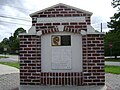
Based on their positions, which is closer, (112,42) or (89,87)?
(89,87)

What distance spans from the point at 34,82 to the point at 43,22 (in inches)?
96.8

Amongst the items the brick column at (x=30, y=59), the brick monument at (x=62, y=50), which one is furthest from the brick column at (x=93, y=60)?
the brick column at (x=30, y=59)

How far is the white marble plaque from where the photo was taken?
37.2 feet

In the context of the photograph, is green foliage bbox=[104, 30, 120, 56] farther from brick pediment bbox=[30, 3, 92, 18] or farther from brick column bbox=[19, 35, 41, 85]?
brick column bbox=[19, 35, 41, 85]

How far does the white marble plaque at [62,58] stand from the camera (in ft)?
37.2

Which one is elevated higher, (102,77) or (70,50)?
(70,50)

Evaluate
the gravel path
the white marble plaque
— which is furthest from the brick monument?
the gravel path

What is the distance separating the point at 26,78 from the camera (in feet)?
37.2

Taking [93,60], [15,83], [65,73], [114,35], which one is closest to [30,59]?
[65,73]

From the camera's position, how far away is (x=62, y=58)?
37.3 feet

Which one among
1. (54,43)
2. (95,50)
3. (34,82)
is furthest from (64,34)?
(34,82)

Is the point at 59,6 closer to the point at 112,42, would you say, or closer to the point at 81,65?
the point at 81,65

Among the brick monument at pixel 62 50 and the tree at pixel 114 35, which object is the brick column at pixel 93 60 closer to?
the brick monument at pixel 62 50

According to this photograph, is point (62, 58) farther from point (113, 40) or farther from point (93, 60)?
point (113, 40)
